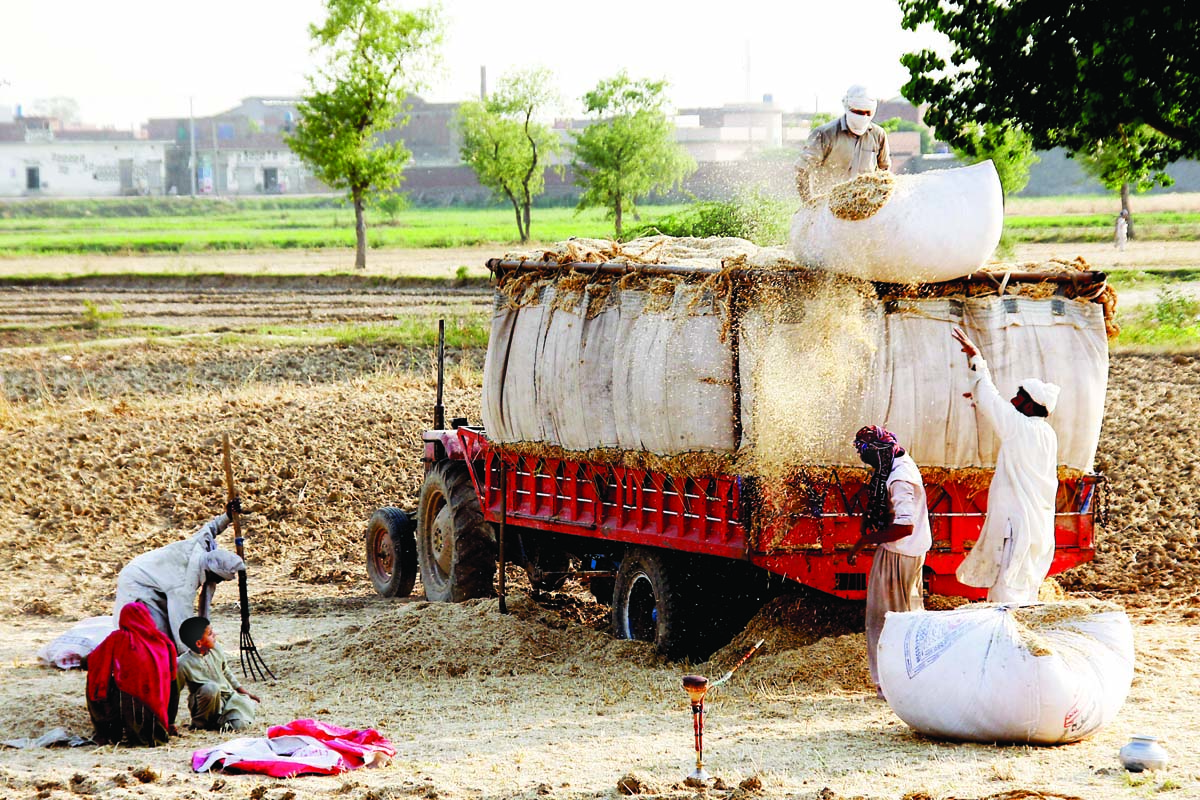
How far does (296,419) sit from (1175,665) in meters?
12.7

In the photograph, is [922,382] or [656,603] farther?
[656,603]

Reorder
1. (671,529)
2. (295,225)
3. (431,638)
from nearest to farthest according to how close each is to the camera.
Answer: (671,529) → (431,638) → (295,225)

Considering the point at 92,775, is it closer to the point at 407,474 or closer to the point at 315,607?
the point at 315,607

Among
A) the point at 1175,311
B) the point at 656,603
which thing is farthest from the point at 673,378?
the point at 1175,311

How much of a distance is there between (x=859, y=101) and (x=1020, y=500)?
2967mm

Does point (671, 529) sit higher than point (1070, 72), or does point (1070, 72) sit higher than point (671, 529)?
point (1070, 72)

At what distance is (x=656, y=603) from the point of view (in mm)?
11039

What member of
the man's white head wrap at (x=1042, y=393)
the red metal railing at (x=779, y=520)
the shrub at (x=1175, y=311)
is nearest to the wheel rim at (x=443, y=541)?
the red metal railing at (x=779, y=520)

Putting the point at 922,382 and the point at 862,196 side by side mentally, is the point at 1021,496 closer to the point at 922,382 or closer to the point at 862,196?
the point at 922,382

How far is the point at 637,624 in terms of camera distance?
1149 centimetres

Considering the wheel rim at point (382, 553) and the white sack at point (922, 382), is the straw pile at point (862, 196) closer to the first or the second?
the white sack at point (922, 382)

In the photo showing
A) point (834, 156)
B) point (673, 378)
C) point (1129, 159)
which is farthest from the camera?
point (1129, 159)

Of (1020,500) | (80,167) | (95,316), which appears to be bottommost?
(95,316)

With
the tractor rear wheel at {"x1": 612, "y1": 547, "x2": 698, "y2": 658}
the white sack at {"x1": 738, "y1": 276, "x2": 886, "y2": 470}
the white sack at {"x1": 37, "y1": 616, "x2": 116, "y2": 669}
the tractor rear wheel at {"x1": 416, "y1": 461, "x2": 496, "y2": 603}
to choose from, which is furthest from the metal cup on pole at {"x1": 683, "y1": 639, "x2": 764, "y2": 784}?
the tractor rear wheel at {"x1": 416, "y1": 461, "x2": 496, "y2": 603}
